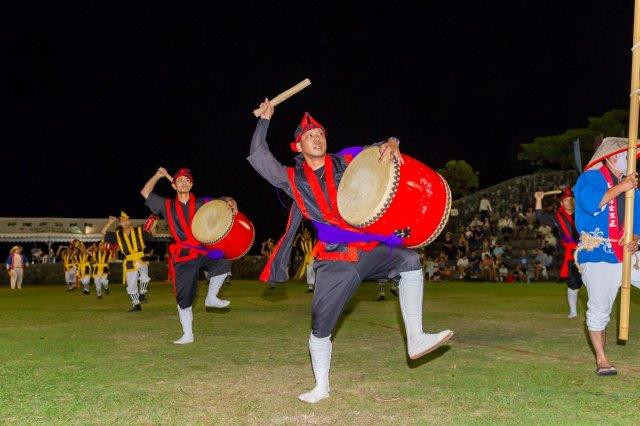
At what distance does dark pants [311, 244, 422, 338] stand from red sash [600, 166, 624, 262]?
70.6 inches

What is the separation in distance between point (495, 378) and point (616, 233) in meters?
1.59

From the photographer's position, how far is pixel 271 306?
12250 mm

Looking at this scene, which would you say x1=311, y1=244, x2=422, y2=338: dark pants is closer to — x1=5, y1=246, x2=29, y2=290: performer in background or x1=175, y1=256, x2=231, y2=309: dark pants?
x1=175, y1=256, x2=231, y2=309: dark pants

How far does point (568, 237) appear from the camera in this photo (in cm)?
986

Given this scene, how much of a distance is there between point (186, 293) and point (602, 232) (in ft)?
15.5

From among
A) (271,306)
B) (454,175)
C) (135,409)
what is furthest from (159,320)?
(454,175)

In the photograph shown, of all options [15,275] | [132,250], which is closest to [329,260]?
[132,250]

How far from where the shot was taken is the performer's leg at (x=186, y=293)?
7391 mm

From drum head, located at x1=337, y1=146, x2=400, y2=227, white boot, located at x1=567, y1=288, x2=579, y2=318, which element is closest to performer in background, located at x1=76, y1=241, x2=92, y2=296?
white boot, located at x1=567, y1=288, x2=579, y2=318

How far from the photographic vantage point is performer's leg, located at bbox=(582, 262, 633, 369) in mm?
5074

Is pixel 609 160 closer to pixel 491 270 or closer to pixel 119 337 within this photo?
pixel 119 337

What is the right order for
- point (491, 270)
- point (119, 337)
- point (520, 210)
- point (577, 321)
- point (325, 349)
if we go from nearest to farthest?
point (325, 349) → point (119, 337) → point (577, 321) → point (491, 270) → point (520, 210)

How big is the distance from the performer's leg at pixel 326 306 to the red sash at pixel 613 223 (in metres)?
2.25

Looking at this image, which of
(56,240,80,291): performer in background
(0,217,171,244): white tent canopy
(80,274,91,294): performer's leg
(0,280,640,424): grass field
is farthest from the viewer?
(0,217,171,244): white tent canopy
